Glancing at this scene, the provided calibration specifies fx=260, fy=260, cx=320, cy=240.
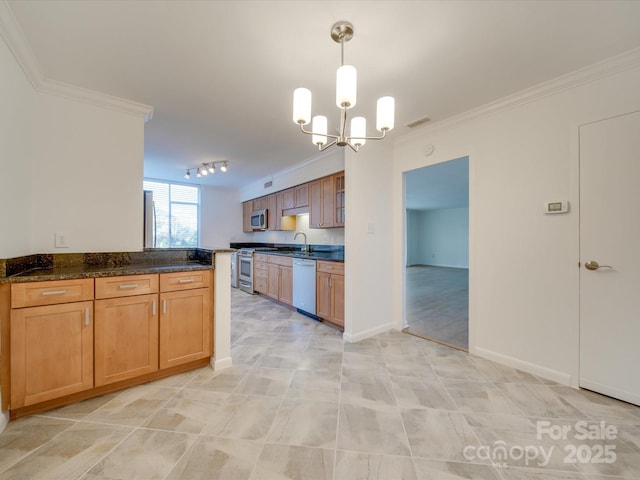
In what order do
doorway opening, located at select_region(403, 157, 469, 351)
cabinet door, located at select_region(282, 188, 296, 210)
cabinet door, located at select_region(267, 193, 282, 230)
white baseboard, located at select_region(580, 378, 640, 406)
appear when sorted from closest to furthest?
1. white baseboard, located at select_region(580, 378, 640, 406)
2. doorway opening, located at select_region(403, 157, 469, 351)
3. cabinet door, located at select_region(282, 188, 296, 210)
4. cabinet door, located at select_region(267, 193, 282, 230)

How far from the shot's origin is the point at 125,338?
1.96 metres

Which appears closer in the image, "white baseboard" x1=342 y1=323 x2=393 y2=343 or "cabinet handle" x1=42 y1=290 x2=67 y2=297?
"cabinet handle" x1=42 y1=290 x2=67 y2=297

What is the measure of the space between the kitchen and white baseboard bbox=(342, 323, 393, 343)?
0.10 ft

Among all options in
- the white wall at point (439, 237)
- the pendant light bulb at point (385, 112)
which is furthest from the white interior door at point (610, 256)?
the white wall at point (439, 237)

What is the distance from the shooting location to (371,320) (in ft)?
10.4

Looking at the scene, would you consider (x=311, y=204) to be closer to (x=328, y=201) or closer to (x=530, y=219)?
(x=328, y=201)

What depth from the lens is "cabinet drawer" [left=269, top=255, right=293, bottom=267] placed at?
4.28m

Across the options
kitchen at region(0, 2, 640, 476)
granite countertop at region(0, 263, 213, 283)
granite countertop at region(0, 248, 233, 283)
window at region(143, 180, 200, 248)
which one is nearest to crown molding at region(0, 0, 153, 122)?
kitchen at region(0, 2, 640, 476)

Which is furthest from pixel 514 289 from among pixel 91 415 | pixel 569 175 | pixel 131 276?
pixel 91 415

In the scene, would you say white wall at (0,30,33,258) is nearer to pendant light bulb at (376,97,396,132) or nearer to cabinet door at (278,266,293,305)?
pendant light bulb at (376,97,396,132)

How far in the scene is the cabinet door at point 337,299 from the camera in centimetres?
326

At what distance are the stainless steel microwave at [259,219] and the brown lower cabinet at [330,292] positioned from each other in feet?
8.10

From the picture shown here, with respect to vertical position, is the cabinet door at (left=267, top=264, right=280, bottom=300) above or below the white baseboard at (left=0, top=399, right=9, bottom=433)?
above

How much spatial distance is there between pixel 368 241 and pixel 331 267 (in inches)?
24.4
